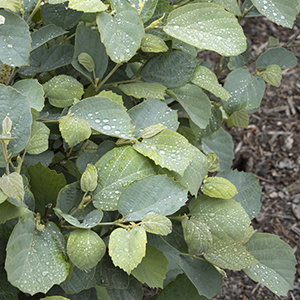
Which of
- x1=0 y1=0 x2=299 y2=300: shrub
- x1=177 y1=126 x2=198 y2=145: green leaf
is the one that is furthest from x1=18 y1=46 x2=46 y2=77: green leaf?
x1=177 y1=126 x2=198 y2=145: green leaf

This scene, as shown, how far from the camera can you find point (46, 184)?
0.82m

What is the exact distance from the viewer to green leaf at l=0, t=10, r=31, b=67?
716mm

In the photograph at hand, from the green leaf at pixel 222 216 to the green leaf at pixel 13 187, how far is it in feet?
1.71

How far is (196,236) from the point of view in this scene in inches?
31.4

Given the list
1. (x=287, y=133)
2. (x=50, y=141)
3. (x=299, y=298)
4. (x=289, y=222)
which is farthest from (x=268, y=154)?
(x=50, y=141)

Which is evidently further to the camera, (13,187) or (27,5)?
(27,5)

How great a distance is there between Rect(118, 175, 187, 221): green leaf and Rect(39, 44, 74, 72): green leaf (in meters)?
0.45

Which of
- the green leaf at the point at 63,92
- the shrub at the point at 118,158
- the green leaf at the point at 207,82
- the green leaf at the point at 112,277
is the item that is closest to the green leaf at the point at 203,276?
the shrub at the point at 118,158

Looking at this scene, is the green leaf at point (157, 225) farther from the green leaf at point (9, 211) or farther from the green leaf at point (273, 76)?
the green leaf at point (273, 76)

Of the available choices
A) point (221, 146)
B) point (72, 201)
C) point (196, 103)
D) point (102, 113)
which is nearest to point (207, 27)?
point (196, 103)

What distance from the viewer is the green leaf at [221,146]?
1.86 metres

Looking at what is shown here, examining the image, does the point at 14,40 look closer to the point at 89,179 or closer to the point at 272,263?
the point at 89,179

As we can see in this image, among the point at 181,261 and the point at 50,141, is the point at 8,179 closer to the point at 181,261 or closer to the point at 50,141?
the point at 50,141

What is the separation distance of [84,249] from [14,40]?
1.72ft
